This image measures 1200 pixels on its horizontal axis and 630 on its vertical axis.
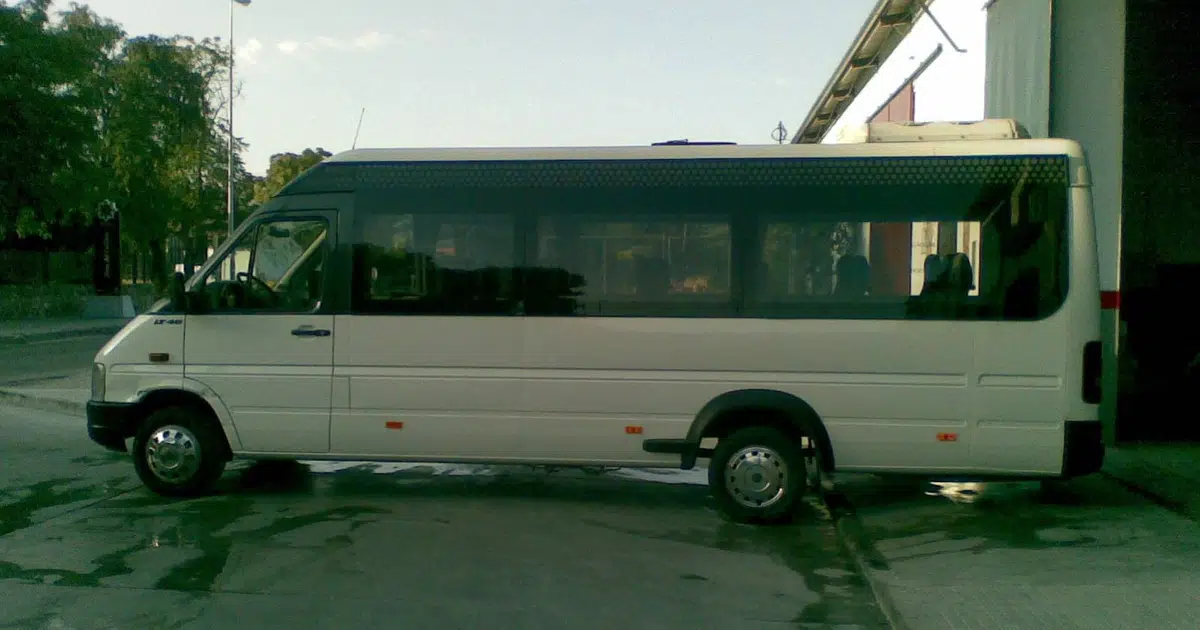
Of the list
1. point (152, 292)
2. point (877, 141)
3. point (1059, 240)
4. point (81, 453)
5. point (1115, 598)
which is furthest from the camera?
point (152, 292)

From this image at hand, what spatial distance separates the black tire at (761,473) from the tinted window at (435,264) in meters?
1.98

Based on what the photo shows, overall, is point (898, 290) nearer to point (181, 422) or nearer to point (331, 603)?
point (331, 603)

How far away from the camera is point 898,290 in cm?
793

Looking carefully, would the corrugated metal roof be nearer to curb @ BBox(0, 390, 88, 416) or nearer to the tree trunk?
curb @ BBox(0, 390, 88, 416)

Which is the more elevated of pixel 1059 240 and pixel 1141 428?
pixel 1059 240

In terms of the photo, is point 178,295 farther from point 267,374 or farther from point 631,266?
point 631,266

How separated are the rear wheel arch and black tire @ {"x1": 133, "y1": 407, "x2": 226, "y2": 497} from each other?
3.81 meters

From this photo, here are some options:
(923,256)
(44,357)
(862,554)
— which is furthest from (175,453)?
(44,357)

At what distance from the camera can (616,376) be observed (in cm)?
819

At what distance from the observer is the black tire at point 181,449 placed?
8734mm

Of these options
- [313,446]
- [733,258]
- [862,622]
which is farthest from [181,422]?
[862,622]

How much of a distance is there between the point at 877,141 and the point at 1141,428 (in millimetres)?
5466

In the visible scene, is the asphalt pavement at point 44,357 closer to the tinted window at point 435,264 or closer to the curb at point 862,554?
the tinted window at point 435,264

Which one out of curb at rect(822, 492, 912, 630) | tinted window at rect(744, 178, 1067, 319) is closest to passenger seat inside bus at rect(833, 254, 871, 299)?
tinted window at rect(744, 178, 1067, 319)
